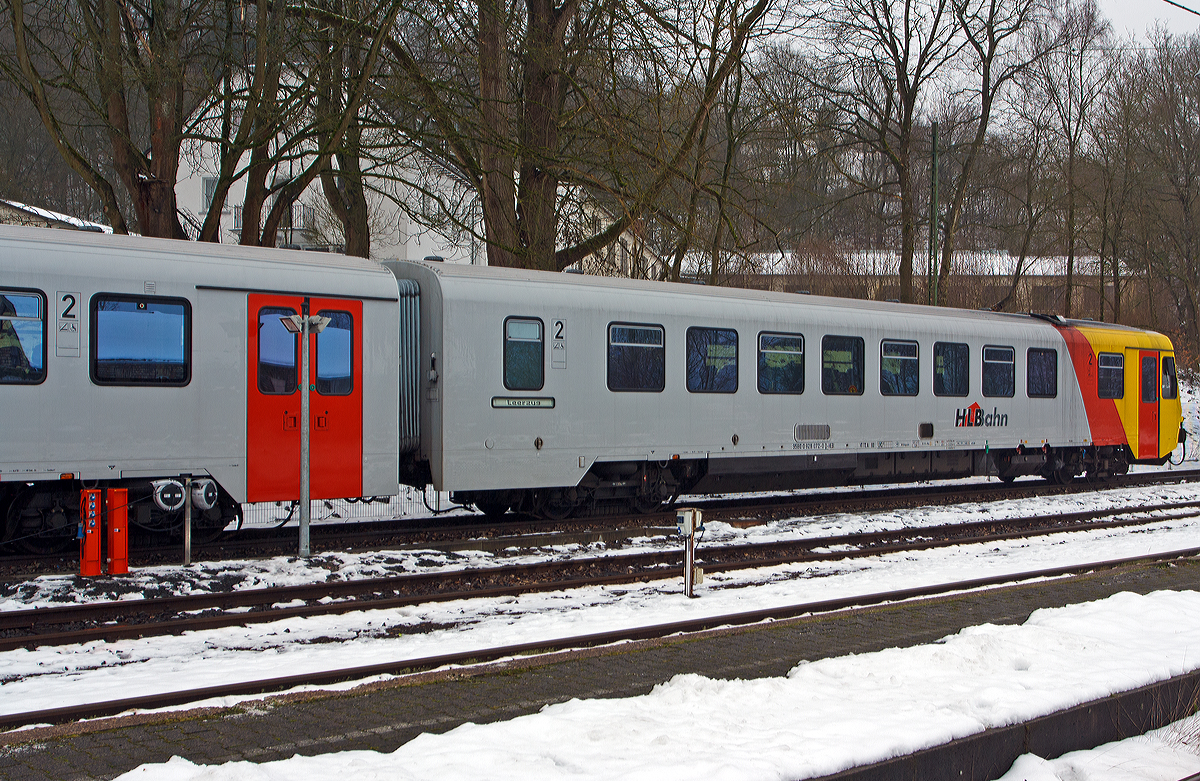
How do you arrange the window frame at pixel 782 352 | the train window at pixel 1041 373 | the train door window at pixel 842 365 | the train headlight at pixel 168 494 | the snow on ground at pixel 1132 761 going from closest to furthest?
1. the snow on ground at pixel 1132 761
2. the train headlight at pixel 168 494
3. the window frame at pixel 782 352
4. the train door window at pixel 842 365
5. the train window at pixel 1041 373

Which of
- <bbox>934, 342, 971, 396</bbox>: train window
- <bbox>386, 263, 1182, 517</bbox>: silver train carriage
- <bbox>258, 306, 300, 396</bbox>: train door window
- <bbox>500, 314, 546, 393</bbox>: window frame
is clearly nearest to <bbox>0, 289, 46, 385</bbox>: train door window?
<bbox>258, 306, 300, 396</bbox>: train door window


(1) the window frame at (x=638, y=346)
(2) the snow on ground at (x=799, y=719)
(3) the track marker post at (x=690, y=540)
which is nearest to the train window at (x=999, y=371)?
(1) the window frame at (x=638, y=346)

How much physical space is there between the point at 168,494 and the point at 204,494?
0.39 m

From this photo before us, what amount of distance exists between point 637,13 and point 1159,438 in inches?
575

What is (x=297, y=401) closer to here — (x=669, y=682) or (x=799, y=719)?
(x=669, y=682)

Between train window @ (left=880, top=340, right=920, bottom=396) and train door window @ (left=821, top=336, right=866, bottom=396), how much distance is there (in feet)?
1.64

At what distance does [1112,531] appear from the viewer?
14023 millimetres

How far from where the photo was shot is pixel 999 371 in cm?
1739

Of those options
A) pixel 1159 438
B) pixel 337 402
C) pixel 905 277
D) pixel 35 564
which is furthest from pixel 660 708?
pixel 905 277

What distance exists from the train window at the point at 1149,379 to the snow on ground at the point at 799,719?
15.1 metres

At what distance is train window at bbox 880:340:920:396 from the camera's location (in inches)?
618

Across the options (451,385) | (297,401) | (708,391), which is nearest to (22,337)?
(297,401)

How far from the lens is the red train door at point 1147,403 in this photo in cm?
2022

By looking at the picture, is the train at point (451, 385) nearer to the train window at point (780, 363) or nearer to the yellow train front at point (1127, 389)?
the train window at point (780, 363)
